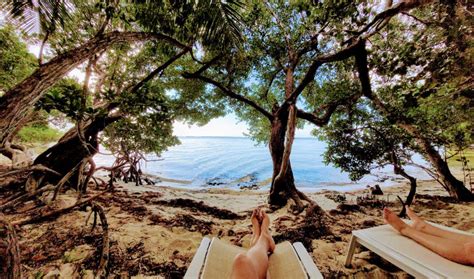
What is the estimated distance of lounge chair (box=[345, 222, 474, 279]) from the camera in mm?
1653

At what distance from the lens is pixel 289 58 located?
5504 mm

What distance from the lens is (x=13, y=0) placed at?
8.04 ft

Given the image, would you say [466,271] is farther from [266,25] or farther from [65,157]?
[65,157]

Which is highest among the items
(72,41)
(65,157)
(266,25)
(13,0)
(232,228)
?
(266,25)

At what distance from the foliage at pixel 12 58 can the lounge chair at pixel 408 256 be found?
8832 mm

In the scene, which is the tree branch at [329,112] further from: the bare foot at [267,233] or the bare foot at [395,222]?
the bare foot at [267,233]

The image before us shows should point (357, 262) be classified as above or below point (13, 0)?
below

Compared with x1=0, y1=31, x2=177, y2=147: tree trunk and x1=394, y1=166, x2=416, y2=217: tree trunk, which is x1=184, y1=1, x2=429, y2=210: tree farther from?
x1=0, y1=31, x2=177, y2=147: tree trunk

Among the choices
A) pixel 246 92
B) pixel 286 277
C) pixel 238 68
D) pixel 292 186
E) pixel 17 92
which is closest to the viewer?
pixel 286 277

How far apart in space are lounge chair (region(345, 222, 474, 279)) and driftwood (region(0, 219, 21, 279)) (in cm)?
355

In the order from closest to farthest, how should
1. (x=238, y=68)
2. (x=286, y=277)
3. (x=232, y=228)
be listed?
Result: (x=286, y=277) → (x=232, y=228) → (x=238, y=68)

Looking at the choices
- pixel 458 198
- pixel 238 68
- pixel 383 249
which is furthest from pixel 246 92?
pixel 458 198

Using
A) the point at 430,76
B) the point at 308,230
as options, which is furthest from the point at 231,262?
the point at 430,76

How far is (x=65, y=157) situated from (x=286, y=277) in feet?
22.6
